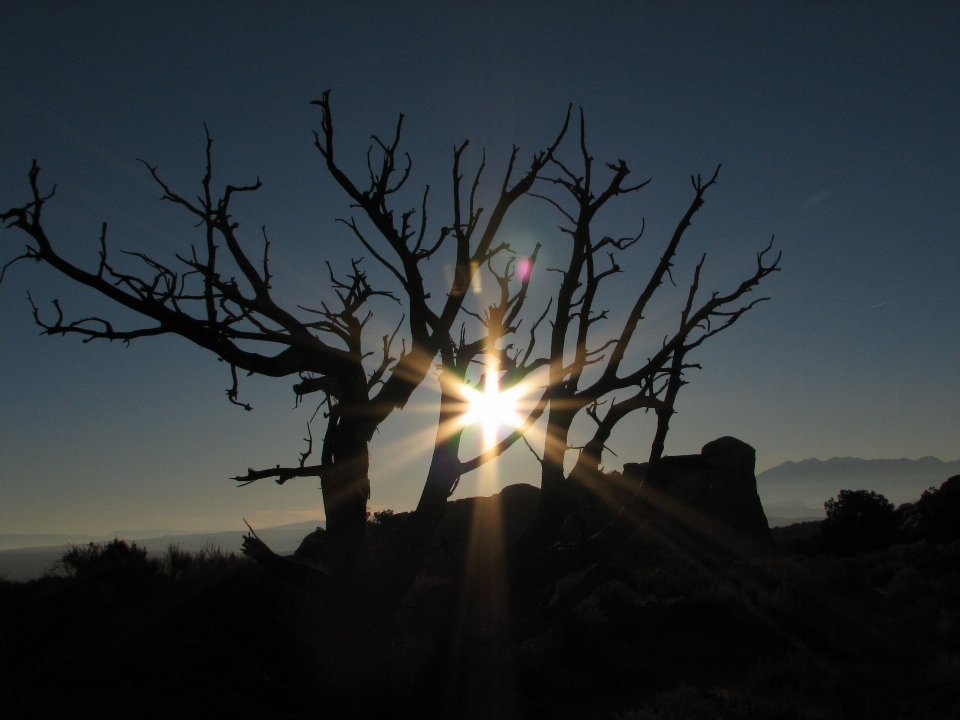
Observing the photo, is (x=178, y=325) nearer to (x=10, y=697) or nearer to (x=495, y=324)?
(x=495, y=324)

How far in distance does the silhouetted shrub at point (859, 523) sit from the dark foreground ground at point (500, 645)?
30.4ft

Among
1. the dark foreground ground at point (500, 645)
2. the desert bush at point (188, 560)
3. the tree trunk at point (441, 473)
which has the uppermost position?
the tree trunk at point (441, 473)

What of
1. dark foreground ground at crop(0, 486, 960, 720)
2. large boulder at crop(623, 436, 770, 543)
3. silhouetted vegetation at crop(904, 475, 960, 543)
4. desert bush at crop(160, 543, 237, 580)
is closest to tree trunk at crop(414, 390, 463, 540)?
dark foreground ground at crop(0, 486, 960, 720)

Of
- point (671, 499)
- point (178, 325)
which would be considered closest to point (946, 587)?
point (671, 499)

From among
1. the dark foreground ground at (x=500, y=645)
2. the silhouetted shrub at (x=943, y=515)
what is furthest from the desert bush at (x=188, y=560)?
the silhouetted shrub at (x=943, y=515)

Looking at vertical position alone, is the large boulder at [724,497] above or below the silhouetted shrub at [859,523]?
above

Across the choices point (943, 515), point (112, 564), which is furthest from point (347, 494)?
point (943, 515)

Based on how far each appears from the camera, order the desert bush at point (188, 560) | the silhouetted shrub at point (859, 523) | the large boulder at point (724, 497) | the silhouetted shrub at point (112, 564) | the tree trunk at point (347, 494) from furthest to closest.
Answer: the large boulder at point (724, 497) → the silhouetted shrub at point (859, 523) → the desert bush at point (188, 560) → the silhouetted shrub at point (112, 564) → the tree trunk at point (347, 494)

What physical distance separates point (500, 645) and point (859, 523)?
24.0m

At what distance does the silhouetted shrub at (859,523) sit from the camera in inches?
952

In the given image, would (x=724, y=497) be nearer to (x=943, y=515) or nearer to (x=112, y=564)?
(x=943, y=515)

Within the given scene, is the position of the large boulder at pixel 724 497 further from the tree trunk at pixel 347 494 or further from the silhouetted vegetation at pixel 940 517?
the tree trunk at pixel 347 494

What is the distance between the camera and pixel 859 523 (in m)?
24.8

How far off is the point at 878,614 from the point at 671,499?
528 inches
